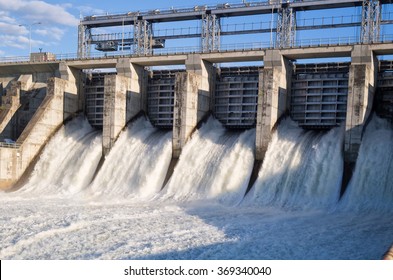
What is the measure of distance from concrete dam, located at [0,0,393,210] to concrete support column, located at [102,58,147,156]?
0.07 metres

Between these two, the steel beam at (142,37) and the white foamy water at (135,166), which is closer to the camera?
the white foamy water at (135,166)

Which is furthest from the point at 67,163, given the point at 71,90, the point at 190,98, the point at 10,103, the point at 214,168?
the point at 214,168

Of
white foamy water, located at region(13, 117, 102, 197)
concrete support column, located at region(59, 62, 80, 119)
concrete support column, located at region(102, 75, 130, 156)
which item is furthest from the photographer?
concrete support column, located at region(59, 62, 80, 119)

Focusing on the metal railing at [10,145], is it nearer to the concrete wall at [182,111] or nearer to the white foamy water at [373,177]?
the concrete wall at [182,111]

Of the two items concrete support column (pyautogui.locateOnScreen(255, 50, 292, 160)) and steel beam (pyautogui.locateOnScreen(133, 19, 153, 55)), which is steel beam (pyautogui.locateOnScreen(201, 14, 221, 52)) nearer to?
steel beam (pyautogui.locateOnScreen(133, 19, 153, 55))

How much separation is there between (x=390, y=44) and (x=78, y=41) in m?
22.3

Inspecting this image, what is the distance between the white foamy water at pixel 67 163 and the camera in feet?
113

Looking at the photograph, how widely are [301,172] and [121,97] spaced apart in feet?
42.3

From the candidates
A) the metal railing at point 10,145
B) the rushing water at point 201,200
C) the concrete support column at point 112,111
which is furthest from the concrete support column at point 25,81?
the concrete support column at point 112,111

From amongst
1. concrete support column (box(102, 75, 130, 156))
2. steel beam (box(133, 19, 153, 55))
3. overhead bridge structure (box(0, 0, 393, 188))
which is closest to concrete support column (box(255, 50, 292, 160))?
overhead bridge structure (box(0, 0, 393, 188))

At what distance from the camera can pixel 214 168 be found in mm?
31000

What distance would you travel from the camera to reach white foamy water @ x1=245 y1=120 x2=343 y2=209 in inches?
1075

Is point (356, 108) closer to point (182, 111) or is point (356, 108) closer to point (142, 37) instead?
point (182, 111)

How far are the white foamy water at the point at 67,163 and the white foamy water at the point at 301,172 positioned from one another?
35.2ft
